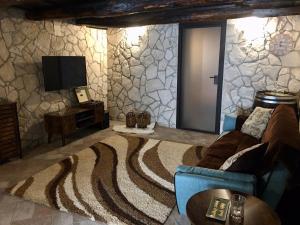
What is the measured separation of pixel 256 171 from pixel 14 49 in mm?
3716

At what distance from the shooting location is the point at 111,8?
11.7 feet

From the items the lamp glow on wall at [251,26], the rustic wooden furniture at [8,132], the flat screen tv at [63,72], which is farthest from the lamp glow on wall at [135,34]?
the rustic wooden furniture at [8,132]

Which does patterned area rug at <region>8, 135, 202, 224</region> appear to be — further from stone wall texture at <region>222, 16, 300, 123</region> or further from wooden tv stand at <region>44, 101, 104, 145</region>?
stone wall texture at <region>222, 16, 300, 123</region>

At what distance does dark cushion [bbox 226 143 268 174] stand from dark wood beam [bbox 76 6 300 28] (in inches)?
104

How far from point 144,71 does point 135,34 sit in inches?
31.1

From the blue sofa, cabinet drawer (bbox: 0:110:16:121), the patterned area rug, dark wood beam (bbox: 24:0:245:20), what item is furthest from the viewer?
cabinet drawer (bbox: 0:110:16:121)

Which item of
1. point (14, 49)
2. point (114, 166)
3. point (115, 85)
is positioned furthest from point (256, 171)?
point (115, 85)

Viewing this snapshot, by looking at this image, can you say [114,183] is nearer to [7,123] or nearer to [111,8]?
[7,123]

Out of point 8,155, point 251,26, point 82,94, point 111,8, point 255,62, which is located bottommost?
point 8,155

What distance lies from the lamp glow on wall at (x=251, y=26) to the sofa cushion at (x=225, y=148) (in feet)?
6.13

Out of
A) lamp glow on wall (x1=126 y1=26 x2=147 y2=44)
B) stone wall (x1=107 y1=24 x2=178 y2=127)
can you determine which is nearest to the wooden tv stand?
stone wall (x1=107 y1=24 x2=178 y2=127)

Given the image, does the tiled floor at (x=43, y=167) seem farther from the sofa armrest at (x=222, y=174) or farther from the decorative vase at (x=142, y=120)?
the sofa armrest at (x=222, y=174)

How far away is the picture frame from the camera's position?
5.04 m

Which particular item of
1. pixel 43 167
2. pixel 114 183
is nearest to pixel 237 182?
pixel 114 183
